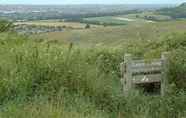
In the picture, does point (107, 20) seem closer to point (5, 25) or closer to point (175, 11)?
point (175, 11)

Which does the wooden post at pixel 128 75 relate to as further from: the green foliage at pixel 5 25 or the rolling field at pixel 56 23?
the rolling field at pixel 56 23

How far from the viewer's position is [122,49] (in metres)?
14.1

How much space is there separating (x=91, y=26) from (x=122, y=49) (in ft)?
63.6

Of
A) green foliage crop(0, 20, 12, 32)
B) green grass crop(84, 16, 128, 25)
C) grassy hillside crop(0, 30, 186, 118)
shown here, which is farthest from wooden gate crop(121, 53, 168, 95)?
green grass crop(84, 16, 128, 25)

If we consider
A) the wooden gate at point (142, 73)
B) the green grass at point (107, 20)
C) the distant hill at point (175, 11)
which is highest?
the wooden gate at point (142, 73)

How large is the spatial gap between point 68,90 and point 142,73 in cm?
227

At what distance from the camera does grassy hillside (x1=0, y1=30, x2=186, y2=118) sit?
25.6ft

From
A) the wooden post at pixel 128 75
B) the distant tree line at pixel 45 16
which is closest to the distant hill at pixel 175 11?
the distant tree line at pixel 45 16

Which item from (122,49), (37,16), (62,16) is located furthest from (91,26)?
(122,49)

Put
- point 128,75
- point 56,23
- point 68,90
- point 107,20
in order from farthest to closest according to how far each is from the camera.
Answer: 1. point 107,20
2. point 56,23
3. point 128,75
4. point 68,90

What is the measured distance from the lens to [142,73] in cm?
1080

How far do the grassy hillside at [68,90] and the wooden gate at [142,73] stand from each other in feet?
0.66

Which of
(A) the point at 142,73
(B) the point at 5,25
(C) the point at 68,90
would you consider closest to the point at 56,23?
(B) the point at 5,25

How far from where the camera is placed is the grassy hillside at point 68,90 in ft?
25.6
